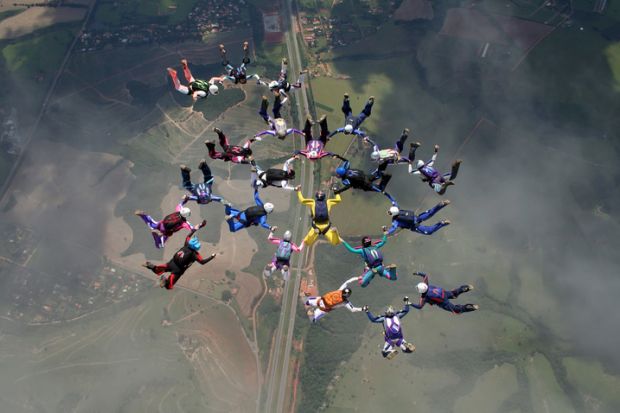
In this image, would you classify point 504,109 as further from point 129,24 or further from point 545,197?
point 129,24

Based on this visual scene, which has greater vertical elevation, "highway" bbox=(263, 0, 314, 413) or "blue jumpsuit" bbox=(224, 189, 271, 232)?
"blue jumpsuit" bbox=(224, 189, 271, 232)

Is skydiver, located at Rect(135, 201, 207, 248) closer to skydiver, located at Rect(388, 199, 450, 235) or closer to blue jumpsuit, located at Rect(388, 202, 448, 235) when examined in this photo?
skydiver, located at Rect(388, 199, 450, 235)

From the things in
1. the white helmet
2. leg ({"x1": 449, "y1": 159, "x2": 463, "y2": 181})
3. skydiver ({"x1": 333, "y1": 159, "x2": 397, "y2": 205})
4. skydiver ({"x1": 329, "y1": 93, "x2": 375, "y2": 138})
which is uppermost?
skydiver ({"x1": 329, "y1": 93, "x2": 375, "y2": 138})

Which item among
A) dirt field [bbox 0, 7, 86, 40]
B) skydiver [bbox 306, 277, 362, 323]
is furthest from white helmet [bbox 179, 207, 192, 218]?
dirt field [bbox 0, 7, 86, 40]

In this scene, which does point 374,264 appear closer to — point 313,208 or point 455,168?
point 313,208

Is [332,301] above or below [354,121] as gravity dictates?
below

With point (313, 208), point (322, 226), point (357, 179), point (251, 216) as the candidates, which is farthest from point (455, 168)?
Answer: point (251, 216)

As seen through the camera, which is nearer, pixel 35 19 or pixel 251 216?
pixel 251 216

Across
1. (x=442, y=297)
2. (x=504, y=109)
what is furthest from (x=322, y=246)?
(x=504, y=109)
